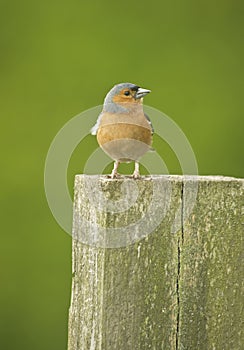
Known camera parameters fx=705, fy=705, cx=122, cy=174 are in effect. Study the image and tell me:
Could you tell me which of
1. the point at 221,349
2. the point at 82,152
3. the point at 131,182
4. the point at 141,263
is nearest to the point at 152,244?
the point at 141,263

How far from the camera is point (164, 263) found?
185 cm

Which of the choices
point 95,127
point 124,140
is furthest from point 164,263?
point 95,127

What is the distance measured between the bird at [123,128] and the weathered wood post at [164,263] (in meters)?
0.38

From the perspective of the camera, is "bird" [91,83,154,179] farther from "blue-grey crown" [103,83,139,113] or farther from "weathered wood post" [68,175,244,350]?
"weathered wood post" [68,175,244,350]

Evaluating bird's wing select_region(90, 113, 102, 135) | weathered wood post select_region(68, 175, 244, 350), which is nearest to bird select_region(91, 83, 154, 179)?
bird's wing select_region(90, 113, 102, 135)

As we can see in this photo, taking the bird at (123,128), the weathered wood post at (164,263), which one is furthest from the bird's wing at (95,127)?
the weathered wood post at (164,263)

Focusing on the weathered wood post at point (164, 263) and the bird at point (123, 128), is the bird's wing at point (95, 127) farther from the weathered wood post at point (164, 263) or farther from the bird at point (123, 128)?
the weathered wood post at point (164, 263)

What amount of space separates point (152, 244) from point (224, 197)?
0.77 feet

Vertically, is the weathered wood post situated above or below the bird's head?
below

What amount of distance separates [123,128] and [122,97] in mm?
183

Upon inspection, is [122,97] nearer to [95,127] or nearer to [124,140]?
[95,127]

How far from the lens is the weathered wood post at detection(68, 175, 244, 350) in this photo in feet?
6.05

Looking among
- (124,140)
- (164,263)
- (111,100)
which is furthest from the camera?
(111,100)

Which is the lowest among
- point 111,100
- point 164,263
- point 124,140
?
point 164,263
